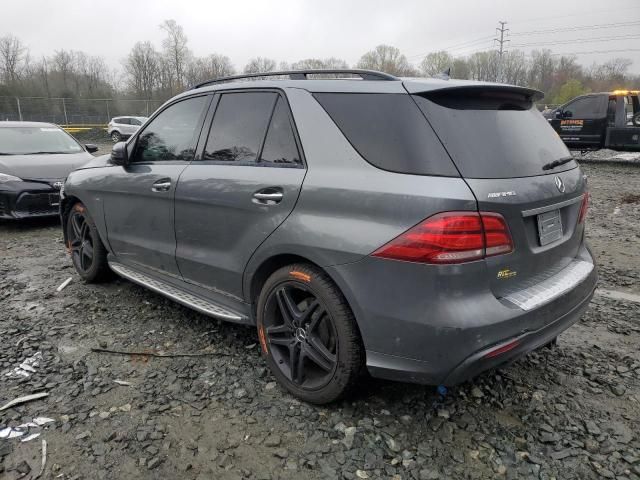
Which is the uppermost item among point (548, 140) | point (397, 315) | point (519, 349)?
point (548, 140)

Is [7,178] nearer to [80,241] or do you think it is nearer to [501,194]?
[80,241]

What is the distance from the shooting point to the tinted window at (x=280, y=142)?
2.66m

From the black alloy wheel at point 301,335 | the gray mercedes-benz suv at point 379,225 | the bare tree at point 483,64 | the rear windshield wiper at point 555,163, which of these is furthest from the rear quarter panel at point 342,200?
the bare tree at point 483,64

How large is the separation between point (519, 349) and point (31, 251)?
5686 millimetres

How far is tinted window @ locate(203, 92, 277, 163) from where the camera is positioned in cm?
290

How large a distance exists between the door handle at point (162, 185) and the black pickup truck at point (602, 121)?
1322 centimetres

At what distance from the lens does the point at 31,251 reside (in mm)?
5836

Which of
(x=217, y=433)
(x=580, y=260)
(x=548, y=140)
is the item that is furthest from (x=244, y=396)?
(x=548, y=140)

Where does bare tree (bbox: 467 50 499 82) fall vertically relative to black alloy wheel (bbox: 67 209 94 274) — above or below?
above

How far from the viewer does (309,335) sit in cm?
260

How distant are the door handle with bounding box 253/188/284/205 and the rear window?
2.82 feet

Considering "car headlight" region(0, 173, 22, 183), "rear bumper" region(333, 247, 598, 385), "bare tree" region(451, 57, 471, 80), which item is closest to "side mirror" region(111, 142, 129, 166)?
"rear bumper" region(333, 247, 598, 385)

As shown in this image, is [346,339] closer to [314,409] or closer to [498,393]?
[314,409]

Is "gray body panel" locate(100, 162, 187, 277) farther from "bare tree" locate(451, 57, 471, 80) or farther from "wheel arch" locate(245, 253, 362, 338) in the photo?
"bare tree" locate(451, 57, 471, 80)
